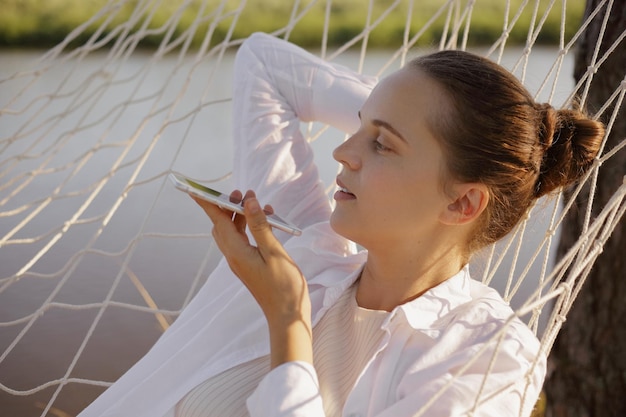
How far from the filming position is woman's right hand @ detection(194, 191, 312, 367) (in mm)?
875

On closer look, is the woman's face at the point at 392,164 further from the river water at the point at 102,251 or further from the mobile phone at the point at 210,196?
the river water at the point at 102,251

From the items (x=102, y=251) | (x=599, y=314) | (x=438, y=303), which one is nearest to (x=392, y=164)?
(x=438, y=303)

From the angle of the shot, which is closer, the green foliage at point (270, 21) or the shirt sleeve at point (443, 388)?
the shirt sleeve at point (443, 388)

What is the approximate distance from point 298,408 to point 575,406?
3.78 ft

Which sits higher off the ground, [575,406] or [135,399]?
[135,399]

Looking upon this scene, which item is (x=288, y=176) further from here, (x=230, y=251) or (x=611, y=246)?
(x=611, y=246)

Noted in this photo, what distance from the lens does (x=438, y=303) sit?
0.98m

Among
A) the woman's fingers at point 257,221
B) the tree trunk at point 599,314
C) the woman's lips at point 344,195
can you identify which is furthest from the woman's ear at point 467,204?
the tree trunk at point 599,314

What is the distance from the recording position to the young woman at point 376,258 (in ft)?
2.91

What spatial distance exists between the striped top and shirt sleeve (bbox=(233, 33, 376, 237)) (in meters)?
0.15

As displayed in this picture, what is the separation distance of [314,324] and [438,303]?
0.14m

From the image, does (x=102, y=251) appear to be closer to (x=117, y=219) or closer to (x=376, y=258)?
(x=376, y=258)

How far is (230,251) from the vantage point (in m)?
0.90

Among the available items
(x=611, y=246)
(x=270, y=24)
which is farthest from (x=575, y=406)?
(x=270, y=24)
